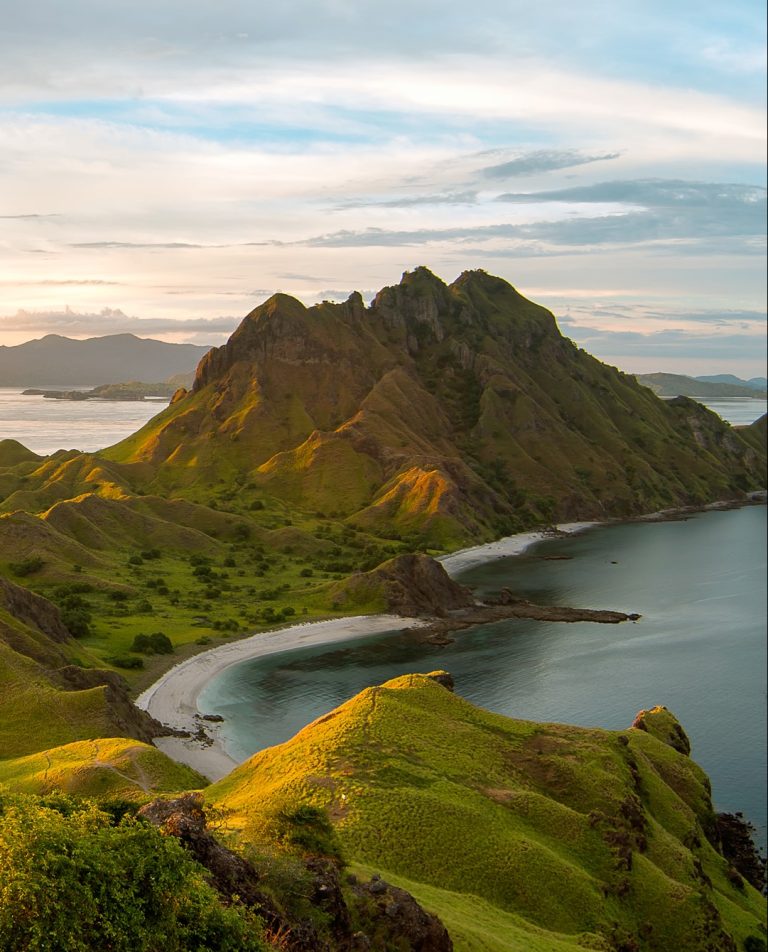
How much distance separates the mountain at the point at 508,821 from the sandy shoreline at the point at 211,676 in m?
29.2

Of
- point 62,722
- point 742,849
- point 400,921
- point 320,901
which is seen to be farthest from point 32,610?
point 320,901

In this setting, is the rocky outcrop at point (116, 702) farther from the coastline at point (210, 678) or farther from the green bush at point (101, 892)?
the green bush at point (101, 892)

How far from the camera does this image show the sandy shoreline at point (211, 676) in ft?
283

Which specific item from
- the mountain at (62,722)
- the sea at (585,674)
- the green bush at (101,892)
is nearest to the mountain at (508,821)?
the mountain at (62,722)

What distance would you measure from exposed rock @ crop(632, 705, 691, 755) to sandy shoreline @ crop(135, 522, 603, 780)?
39615 mm

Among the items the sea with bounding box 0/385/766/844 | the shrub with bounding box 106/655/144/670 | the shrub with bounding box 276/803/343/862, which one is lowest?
the sea with bounding box 0/385/766/844

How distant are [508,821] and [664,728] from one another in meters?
30.1

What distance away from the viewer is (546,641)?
138875 millimetres

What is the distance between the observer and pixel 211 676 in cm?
11331

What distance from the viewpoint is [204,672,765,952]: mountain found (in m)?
46.0

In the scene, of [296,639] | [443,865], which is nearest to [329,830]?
[443,865]

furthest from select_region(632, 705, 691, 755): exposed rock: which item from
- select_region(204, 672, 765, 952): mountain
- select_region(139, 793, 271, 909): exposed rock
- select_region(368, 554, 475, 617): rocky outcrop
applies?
select_region(368, 554, 475, 617): rocky outcrop

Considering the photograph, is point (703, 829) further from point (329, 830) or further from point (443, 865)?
point (329, 830)

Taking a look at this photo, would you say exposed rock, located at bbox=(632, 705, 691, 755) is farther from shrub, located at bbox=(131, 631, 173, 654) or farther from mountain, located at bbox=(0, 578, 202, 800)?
shrub, located at bbox=(131, 631, 173, 654)
